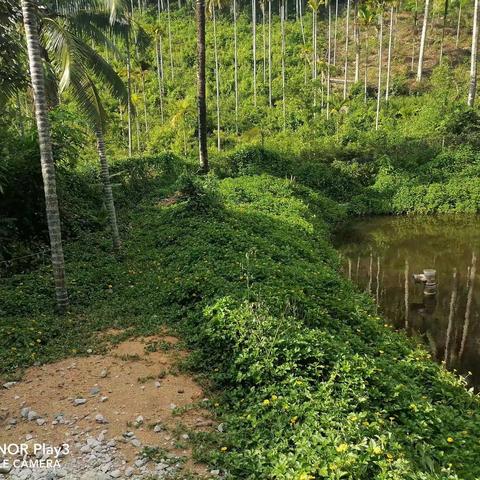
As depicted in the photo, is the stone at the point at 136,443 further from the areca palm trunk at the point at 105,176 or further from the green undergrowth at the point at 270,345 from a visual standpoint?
the areca palm trunk at the point at 105,176

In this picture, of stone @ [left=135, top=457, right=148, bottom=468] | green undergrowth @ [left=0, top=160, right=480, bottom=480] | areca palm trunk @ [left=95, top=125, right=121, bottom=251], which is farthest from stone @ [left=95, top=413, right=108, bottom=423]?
areca palm trunk @ [left=95, top=125, right=121, bottom=251]

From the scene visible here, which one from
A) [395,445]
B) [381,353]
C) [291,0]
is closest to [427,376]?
[381,353]

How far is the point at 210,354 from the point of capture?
23.8 feet

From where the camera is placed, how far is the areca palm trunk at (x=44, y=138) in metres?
7.93

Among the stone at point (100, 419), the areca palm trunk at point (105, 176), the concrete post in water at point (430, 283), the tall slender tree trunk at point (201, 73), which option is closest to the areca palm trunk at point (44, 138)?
the areca palm trunk at point (105, 176)

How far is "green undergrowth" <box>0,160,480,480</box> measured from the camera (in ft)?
16.1

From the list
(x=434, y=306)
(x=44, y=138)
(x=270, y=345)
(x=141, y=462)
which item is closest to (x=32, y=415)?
(x=141, y=462)

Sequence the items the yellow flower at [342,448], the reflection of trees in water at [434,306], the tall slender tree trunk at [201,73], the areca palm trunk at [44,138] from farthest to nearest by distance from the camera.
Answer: the tall slender tree trunk at [201,73]
the reflection of trees in water at [434,306]
the areca palm trunk at [44,138]
the yellow flower at [342,448]

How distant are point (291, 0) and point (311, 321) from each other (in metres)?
59.7

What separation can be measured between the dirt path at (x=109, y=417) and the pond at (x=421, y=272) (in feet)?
17.3

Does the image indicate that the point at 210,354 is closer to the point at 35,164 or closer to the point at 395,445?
the point at 395,445

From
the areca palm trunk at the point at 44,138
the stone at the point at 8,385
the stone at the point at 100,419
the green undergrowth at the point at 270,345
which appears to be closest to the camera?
the green undergrowth at the point at 270,345

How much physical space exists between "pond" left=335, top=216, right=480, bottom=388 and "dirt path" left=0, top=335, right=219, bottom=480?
17.3ft

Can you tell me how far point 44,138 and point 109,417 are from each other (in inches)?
197
